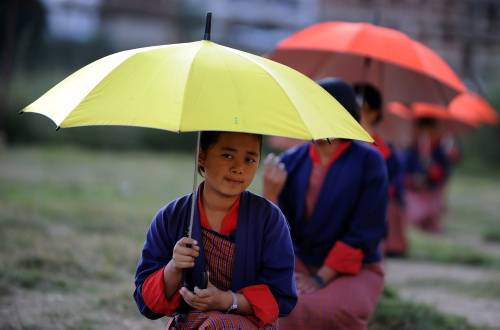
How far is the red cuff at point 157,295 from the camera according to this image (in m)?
2.98

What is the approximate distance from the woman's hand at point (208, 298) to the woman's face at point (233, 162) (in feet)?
1.22

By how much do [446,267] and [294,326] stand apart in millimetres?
4732

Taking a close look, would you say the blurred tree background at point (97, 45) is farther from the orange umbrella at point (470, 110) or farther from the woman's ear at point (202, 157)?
the woman's ear at point (202, 157)

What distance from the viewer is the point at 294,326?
3.93m

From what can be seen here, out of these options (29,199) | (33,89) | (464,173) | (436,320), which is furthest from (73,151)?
(436,320)

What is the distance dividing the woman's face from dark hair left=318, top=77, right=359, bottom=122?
3.78 feet

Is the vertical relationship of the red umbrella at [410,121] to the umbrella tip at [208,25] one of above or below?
below

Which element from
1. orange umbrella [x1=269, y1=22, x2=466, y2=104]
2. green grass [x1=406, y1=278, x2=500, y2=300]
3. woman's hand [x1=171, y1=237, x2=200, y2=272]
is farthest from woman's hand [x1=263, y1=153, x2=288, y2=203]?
green grass [x1=406, y1=278, x2=500, y2=300]

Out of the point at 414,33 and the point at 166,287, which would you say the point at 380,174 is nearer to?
the point at 166,287

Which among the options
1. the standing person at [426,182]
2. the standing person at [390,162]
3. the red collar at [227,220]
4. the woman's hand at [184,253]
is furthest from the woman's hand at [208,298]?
the standing person at [426,182]

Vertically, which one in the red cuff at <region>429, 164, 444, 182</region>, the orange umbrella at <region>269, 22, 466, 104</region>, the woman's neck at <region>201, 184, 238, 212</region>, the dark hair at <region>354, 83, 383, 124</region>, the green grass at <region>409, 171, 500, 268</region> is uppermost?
the orange umbrella at <region>269, 22, 466, 104</region>

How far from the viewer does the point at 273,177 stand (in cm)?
420

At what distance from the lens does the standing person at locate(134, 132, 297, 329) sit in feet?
9.93

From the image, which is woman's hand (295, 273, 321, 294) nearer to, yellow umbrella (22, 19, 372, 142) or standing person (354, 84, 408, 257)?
standing person (354, 84, 408, 257)
